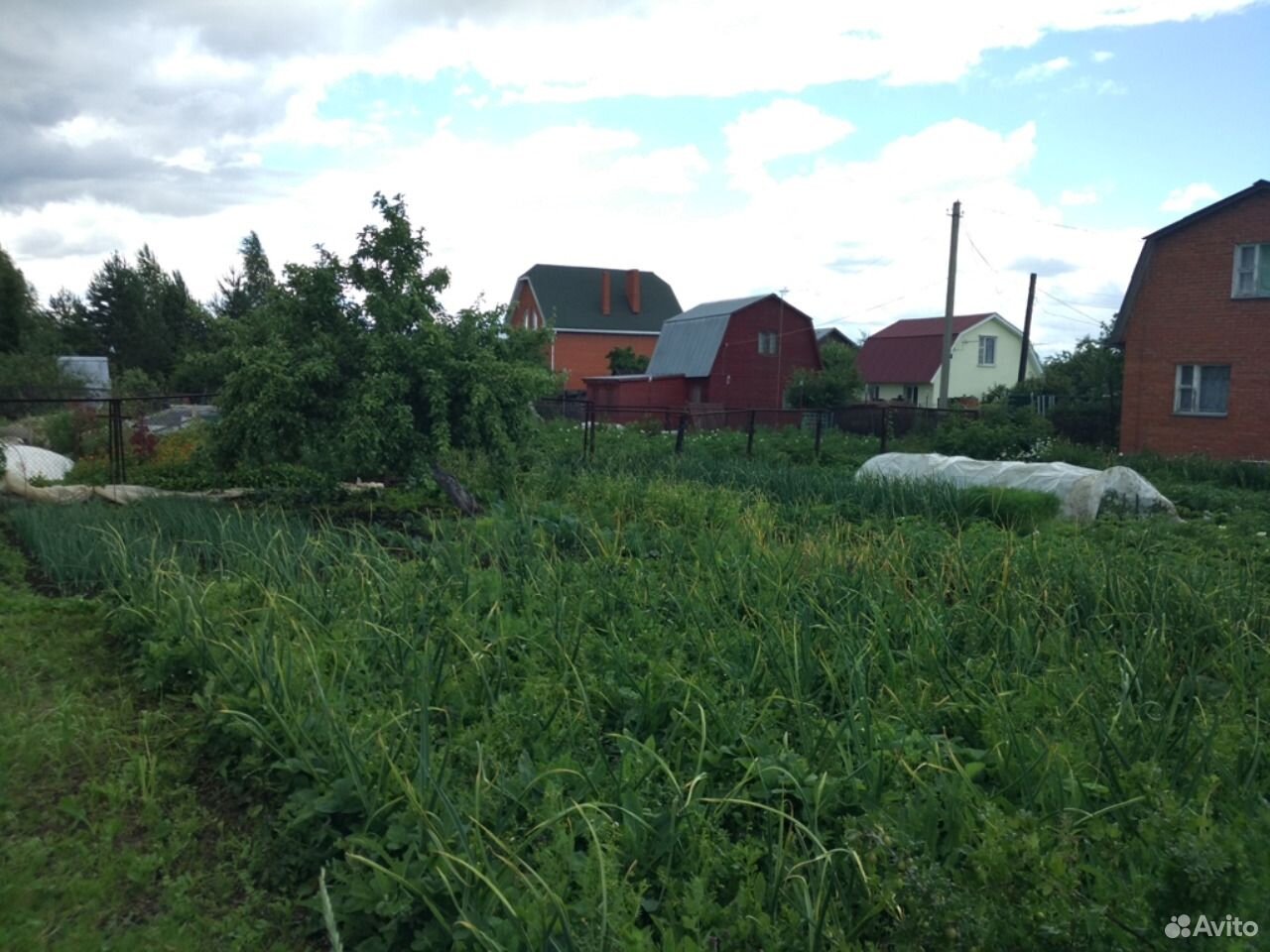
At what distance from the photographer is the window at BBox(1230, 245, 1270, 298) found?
19.8 m

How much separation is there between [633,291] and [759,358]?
44.8 feet

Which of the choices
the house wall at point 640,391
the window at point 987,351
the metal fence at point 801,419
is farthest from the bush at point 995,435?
the window at point 987,351

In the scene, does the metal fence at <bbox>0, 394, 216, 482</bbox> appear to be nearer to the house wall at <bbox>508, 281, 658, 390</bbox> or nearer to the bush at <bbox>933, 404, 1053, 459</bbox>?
the bush at <bbox>933, 404, 1053, 459</bbox>

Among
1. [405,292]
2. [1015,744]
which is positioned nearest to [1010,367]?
[405,292]

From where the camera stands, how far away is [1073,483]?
10695 mm

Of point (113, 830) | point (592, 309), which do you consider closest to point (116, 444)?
point (113, 830)

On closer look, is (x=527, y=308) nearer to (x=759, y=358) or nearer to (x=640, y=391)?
(x=640, y=391)

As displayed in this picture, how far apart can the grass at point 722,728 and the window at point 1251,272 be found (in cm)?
1650

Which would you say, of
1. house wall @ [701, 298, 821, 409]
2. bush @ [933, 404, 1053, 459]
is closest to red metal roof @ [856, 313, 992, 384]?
house wall @ [701, 298, 821, 409]

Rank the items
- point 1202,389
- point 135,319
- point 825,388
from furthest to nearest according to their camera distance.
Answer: point 135,319, point 825,388, point 1202,389

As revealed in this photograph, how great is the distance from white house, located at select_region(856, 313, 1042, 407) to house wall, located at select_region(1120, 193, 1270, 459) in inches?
1109

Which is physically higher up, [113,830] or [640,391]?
[640,391]

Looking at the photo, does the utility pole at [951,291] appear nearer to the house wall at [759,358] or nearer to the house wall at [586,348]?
the house wall at [759,358]

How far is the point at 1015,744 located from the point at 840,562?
2.43 metres
